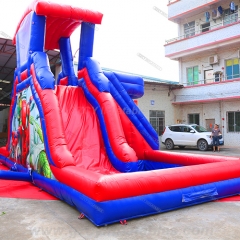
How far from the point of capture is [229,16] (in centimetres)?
1650

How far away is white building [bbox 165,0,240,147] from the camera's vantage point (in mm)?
15758

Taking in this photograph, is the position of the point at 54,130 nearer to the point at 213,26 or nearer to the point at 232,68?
the point at 232,68

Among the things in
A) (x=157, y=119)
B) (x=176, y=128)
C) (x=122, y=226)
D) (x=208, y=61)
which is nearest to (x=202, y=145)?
(x=176, y=128)

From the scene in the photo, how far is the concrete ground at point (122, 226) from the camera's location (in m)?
3.25

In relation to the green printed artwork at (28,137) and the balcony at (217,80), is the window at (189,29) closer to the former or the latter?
the balcony at (217,80)

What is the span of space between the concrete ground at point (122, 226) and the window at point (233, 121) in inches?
485

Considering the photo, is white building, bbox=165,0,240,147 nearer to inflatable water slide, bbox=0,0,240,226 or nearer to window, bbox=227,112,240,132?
window, bbox=227,112,240,132

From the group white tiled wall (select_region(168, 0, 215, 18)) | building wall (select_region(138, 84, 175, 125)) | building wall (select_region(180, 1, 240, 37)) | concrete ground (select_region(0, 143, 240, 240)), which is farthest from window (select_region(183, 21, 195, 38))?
concrete ground (select_region(0, 143, 240, 240))

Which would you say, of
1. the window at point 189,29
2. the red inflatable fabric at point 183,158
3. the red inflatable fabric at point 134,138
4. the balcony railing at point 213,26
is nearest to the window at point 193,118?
the balcony railing at point 213,26

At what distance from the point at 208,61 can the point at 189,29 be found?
115 inches

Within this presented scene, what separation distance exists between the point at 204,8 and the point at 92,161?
588 inches

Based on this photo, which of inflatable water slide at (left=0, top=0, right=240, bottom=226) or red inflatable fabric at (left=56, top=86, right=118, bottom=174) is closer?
inflatable water slide at (left=0, top=0, right=240, bottom=226)

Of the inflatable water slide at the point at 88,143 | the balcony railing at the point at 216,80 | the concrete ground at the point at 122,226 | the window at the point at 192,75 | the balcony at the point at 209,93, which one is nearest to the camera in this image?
the concrete ground at the point at 122,226

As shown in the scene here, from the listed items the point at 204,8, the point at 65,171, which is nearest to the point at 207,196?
the point at 65,171
